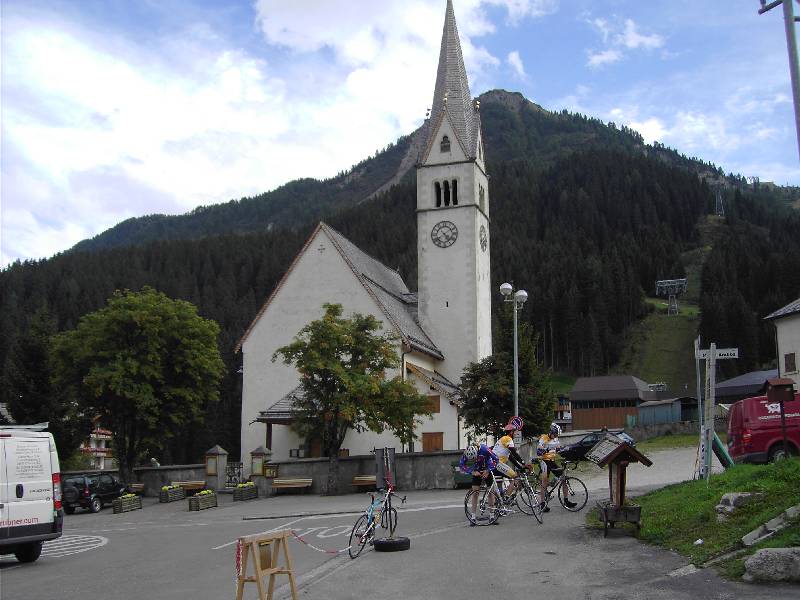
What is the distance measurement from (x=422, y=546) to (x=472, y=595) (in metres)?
4.70

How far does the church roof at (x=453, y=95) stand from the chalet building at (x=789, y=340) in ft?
67.0

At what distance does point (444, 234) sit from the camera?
5053 cm

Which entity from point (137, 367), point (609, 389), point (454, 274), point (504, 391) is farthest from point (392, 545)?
point (609, 389)

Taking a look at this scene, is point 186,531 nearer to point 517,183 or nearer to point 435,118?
point 435,118

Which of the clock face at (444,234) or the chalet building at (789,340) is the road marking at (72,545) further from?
the clock face at (444,234)

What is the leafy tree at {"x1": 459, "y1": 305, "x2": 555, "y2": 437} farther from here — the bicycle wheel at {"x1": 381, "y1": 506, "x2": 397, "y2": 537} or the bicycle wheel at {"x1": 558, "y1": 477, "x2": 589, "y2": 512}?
the bicycle wheel at {"x1": 381, "y1": 506, "x2": 397, "y2": 537}

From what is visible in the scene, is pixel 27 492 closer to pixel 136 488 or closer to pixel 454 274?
pixel 136 488

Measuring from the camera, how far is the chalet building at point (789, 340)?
A: 124ft

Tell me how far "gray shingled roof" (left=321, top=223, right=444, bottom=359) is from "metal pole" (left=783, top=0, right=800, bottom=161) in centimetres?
3186

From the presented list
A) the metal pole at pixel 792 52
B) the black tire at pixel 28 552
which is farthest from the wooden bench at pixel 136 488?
the metal pole at pixel 792 52

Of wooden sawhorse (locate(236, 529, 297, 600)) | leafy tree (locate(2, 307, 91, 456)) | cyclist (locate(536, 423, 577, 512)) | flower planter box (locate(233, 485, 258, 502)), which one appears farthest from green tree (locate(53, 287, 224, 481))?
wooden sawhorse (locate(236, 529, 297, 600))

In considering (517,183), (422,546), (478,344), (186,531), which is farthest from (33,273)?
(422,546)

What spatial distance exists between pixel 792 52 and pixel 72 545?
18.6 metres

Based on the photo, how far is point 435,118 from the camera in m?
52.4
